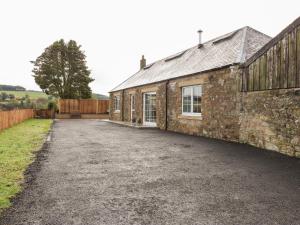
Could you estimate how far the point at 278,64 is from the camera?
26.3 feet

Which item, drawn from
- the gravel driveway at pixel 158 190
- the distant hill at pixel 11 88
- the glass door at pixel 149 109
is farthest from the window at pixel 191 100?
the distant hill at pixel 11 88

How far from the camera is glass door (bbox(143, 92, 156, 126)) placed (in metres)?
16.7

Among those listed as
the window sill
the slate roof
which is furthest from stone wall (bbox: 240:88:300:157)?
the window sill

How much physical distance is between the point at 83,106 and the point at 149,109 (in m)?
16.1

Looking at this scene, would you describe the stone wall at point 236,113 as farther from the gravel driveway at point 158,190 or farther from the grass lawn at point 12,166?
the grass lawn at point 12,166

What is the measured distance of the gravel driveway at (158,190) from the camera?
10.5 feet

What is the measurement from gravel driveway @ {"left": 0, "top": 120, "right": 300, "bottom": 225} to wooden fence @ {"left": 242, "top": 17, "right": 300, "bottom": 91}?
233cm

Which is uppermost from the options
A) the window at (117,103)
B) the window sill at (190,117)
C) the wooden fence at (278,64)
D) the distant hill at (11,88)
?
the distant hill at (11,88)

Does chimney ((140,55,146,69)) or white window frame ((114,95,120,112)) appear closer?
white window frame ((114,95,120,112))

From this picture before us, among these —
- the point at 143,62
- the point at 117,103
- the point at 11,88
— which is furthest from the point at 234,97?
the point at 11,88

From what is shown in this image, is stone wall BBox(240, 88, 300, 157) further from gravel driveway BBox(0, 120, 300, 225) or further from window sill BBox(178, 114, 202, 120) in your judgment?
window sill BBox(178, 114, 202, 120)

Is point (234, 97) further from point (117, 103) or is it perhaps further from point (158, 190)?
point (117, 103)

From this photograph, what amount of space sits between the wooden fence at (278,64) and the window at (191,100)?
330 cm

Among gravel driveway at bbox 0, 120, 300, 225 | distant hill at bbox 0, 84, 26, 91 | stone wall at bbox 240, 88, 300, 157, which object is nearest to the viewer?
gravel driveway at bbox 0, 120, 300, 225
